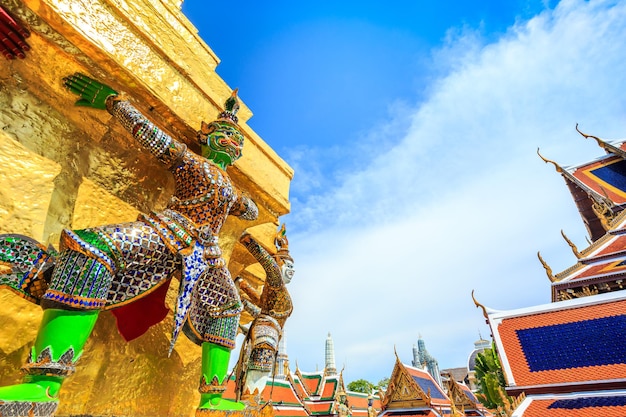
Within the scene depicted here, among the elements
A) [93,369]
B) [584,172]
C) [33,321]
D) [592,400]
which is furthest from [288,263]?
[584,172]

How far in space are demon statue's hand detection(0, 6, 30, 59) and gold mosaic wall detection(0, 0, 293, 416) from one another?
0.04 metres

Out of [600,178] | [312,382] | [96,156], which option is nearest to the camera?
[96,156]

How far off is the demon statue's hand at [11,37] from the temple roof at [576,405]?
24.8 feet

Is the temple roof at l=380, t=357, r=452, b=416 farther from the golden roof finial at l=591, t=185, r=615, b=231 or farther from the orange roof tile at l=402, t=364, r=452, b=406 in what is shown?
the golden roof finial at l=591, t=185, r=615, b=231

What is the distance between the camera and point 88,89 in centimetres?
191

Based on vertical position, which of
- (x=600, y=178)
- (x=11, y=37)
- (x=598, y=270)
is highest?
(x=600, y=178)

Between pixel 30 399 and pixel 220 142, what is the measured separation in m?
1.58

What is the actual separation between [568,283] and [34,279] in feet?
40.1

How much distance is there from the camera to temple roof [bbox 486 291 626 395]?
5758mm

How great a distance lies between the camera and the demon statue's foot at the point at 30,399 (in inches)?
45.4

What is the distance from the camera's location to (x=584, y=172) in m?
14.9

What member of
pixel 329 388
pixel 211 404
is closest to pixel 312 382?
pixel 329 388

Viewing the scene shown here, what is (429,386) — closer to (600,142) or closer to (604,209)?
(604,209)

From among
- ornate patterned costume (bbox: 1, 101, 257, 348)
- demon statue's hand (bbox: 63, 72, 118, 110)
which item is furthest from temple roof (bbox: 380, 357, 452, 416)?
demon statue's hand (bbox: 63, 72, 118, 110)
